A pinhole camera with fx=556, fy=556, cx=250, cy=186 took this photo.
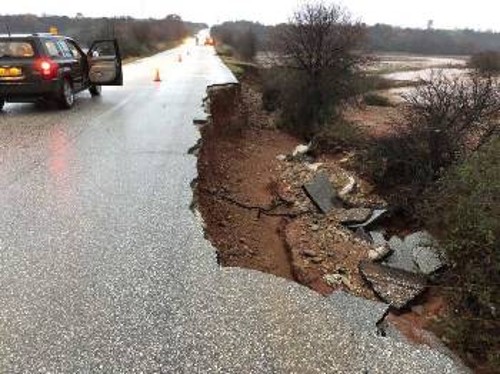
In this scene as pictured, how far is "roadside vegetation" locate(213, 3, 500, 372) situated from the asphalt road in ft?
3.81

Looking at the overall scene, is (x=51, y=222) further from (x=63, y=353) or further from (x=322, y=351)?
(x=322, y=351)

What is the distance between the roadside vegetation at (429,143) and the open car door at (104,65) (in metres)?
5.68

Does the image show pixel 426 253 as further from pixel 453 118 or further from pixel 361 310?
pixel 453 118

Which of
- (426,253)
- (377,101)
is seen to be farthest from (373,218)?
(377,101)

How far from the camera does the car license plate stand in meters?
11.7

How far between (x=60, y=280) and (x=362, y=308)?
262 cm

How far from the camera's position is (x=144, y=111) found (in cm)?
1308

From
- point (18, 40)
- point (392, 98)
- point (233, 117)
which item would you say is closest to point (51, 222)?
point (18, 40)

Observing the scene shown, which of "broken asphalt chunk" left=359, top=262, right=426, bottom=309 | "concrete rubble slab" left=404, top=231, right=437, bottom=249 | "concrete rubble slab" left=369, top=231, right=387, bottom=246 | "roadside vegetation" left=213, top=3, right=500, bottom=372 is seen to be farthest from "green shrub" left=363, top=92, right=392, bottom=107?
"broken asphalt chunk" left=359, top=262, right=426, bottom=309

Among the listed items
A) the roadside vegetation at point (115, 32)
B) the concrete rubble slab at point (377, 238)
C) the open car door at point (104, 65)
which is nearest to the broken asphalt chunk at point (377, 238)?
the concrete rubble slab at point (377, 238)

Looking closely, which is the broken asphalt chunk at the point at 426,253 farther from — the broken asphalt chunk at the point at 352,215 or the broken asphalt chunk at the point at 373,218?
the broken asphalt chunk at the point at 352,215

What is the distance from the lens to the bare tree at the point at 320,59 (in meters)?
20.0

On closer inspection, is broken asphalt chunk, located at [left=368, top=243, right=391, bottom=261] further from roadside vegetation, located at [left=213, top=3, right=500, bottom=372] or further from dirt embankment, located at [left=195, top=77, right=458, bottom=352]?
roadside vegetation, located at [left=213, top=3, right=500, bottom=372]

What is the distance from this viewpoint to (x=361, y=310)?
4.88 m
